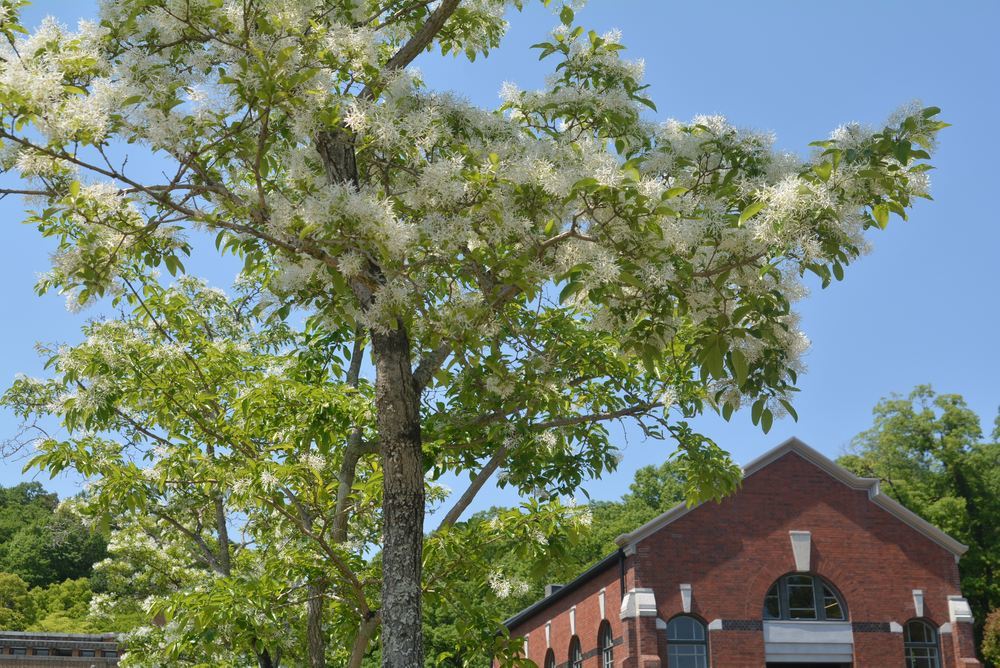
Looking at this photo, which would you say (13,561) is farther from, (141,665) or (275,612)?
(275,612)

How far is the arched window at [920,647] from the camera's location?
2841 cm

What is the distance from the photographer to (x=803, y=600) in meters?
28.2

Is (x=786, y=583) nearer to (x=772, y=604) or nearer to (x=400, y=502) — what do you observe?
(x=772, y=604)

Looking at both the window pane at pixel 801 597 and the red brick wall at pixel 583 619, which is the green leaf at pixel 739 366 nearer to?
the red brick wall at pixel 583 619

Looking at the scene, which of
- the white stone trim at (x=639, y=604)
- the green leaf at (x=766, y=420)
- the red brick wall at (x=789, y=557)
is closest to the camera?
the green leaf at (x=766, y=420)

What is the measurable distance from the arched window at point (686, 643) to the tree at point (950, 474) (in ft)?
70.6

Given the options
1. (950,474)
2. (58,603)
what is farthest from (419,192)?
(58,603)

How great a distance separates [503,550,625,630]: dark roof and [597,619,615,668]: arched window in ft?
4.82

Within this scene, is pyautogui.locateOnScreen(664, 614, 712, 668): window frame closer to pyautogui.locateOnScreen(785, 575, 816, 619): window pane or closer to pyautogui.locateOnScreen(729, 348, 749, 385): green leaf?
pyautogui.locateOnScreen(785, 575, 816, 619): window pane

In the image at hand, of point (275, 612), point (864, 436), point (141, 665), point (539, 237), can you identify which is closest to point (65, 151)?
point (539, 237)

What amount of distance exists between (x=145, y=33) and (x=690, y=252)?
13.2 feet

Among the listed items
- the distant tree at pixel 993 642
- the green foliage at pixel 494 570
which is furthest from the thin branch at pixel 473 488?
the distant tree at pixel 993 642

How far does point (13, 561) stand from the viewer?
6581 cm

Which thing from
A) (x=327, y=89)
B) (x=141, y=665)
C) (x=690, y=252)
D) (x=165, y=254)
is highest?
(x=327, y=89)
